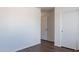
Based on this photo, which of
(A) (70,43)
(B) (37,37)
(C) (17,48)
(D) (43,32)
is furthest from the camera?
(D) (43,32)

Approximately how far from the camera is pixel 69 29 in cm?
408

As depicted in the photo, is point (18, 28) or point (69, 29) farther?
point (69, 29)

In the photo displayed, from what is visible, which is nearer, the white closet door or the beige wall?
the beige wall

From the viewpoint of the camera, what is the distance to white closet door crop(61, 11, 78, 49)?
396 centimetres

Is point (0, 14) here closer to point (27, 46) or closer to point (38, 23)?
point (27, 46)

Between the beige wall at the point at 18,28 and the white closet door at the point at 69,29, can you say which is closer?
the beige wall at the point at 18,28

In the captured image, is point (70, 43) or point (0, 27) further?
point (70, 43)

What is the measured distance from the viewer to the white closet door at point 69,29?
396cm
